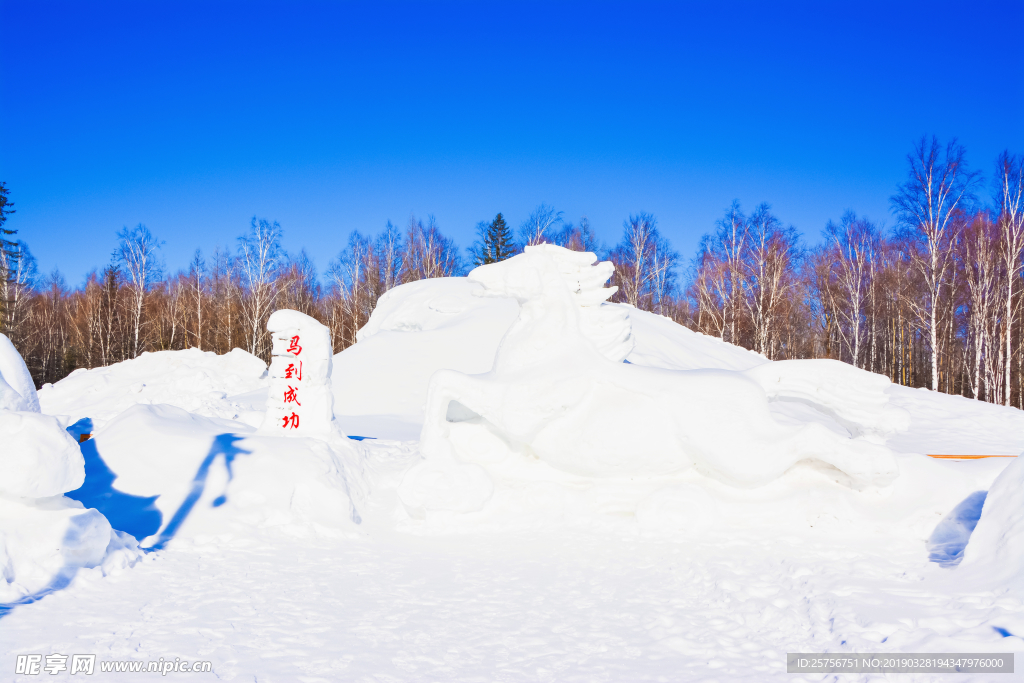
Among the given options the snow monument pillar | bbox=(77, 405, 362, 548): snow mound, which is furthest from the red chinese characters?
bbox=(77, 405, 362, 548): snow mound

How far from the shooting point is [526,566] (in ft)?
12.0

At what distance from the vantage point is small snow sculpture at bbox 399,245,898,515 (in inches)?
165

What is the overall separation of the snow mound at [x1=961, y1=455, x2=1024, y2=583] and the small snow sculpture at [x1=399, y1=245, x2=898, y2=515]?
0.88 metres

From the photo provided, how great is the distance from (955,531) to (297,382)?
5.80m

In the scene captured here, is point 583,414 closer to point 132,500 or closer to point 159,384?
point 132,500

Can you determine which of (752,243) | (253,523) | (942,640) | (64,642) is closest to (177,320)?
(752,243)

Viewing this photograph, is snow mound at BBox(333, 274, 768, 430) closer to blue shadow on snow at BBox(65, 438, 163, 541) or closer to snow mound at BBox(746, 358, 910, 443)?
blue shadow on snow at BBox(65, 438, 163, 541)

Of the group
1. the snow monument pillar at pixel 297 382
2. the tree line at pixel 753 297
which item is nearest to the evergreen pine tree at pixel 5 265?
the tree line at pixel 753 297

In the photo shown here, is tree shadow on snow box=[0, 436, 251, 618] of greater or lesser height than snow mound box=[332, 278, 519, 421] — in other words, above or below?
below

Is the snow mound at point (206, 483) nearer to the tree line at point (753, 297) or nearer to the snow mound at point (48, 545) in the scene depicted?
the snow mound at point (48, 545)

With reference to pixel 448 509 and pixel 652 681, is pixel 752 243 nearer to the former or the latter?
pixel 448 509

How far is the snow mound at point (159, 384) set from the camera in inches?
495

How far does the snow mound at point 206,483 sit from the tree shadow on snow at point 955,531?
383 cm

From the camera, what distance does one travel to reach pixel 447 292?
50.8 feet
